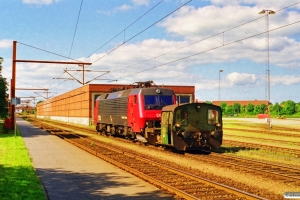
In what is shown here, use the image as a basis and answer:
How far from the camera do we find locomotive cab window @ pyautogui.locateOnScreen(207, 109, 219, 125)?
65.7 ft

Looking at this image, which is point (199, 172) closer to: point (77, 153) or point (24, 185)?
point (24, 185)

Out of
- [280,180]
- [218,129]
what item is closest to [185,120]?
[218,129]

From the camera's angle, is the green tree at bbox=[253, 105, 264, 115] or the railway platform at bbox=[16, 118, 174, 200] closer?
the railway platform at bbox=[16, 118, 174, 200]

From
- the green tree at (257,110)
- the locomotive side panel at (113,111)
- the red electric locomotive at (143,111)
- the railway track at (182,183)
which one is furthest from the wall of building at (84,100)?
the green tree at (257,110)

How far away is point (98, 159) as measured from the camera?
17.1 metres

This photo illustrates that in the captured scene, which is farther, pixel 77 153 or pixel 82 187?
pixel 77 153

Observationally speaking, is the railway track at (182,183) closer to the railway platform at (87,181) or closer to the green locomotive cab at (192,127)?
the railway platform at (87,181)

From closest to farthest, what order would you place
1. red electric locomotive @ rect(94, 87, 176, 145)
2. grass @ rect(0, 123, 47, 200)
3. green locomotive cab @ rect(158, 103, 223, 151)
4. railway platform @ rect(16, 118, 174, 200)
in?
1. grass @ rect(0, 123, 47, 200)
2. railway platform @ rect(16, 118, 174, 200)
3. green locomotive cab @ rect(158, 103, 223, 151)
4. red electric locomotive @ rect(94, 87, 176, 145)

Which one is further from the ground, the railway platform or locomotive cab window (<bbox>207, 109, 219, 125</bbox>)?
locomotive cab window (<bbox>207, 109, 219, 125</bbox>)

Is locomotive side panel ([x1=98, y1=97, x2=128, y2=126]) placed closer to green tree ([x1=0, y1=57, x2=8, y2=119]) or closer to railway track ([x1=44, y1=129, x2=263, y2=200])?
green tree ([x1=0, y1=57, x2=8, y2=119])

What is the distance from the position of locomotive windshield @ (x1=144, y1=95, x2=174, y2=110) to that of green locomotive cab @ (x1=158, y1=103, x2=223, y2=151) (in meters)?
3.20

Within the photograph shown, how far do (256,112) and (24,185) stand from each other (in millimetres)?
106254

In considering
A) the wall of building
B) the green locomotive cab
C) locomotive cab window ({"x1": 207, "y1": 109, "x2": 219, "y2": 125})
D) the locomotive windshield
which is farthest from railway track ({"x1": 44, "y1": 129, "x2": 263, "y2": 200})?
the wall of building

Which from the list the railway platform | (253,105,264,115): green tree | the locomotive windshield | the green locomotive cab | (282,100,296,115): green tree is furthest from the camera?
(253,105,264,115): green tree
